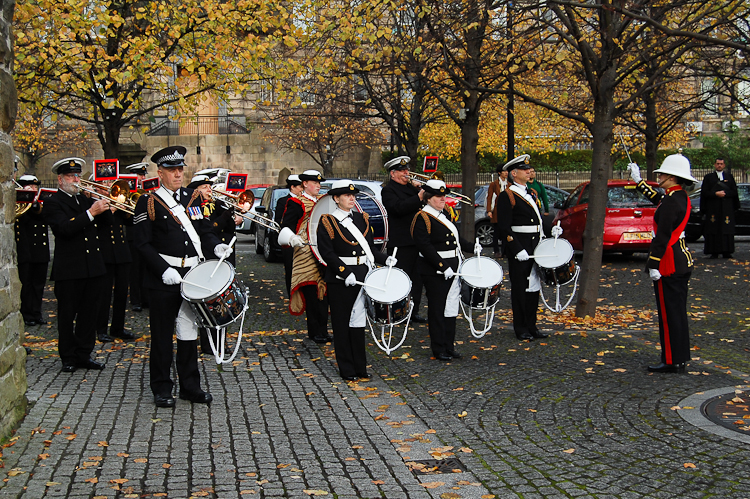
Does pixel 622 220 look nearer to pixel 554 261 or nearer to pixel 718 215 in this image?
pixel 718 215

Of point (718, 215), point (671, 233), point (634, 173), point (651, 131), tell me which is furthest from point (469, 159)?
point (671, 233)

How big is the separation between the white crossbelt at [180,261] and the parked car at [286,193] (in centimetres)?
1008

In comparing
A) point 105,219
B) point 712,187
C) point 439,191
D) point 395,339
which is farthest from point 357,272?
point 712,187

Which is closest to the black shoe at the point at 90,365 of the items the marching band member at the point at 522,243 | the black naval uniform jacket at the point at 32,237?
the black naval uniform jacket at the point at 32,237

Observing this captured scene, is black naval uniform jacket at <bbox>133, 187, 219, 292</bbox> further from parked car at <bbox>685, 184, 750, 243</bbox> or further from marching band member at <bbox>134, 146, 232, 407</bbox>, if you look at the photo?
parked car at <bbox>685, 184, 750, 243</bbox>

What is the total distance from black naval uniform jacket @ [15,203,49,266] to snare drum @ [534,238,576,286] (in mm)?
6450

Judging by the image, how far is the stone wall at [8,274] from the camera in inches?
235

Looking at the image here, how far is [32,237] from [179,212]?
17.0ft

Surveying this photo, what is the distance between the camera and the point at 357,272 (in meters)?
7.86

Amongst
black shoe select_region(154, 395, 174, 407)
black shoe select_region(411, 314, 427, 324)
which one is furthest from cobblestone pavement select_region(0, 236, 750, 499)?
black shoe select_region(411, 314, 427, 324)

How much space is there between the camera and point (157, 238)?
22.6 feet

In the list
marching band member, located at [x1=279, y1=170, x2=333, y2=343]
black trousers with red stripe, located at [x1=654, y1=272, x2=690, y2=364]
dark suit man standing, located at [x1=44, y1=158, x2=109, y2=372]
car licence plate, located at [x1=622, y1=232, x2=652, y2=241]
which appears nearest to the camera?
black trousers with red stripe, located at [x1=654, y1=272, x2=690, y2=364]

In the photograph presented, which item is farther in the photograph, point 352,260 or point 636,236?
point 636,236

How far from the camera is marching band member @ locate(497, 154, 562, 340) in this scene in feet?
31.2
